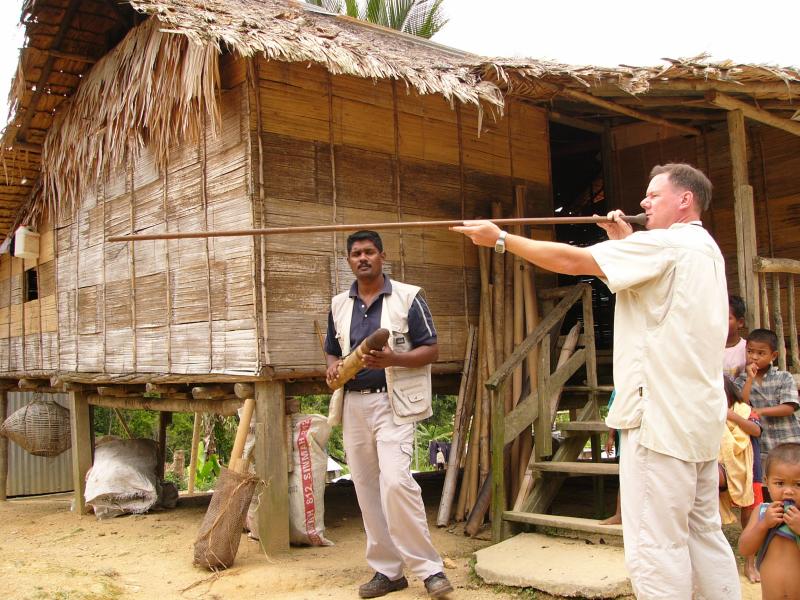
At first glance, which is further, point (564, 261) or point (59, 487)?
point (59, 487)

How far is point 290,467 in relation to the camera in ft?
18.8

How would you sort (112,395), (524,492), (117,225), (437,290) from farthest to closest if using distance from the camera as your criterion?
1. (112,395)
2. (117,225)
3. (437,290)
4. (524,492)

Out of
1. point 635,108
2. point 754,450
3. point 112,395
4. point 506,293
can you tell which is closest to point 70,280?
point 112,395

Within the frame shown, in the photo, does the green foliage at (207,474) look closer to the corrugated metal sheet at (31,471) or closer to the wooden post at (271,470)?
the corrugated metal sheet at (31,471)

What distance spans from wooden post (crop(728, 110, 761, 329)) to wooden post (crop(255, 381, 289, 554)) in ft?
11.2

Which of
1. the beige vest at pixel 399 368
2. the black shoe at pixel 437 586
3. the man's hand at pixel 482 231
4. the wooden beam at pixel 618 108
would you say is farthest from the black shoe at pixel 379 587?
the wooden beam at pixel 618 108

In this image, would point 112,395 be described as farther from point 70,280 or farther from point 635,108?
point 635,108

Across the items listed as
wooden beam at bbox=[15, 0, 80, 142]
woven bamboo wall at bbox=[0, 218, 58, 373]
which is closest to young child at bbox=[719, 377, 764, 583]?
wooden beam at bbox=[15, 0, 80, 142]

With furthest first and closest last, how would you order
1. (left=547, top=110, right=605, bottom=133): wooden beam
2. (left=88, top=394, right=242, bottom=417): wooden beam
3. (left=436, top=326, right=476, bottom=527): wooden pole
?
(left=547, top=110, right=605, bottom=133): wooden beam
(left=88, top=394, right=242, bottom=417): wooden beam
(left=436, top=326, right=476, bottom=527): wooden pole

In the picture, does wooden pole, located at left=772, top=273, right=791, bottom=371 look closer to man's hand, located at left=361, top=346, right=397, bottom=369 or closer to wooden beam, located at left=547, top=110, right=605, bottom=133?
wooden beam, located at left=547, top=110, right=605, bottom=133

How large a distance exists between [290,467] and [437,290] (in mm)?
1841

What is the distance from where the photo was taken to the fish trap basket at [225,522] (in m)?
5.07

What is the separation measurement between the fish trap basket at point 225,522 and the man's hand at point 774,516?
3.20 m

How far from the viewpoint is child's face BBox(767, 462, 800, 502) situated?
10.2 ft
